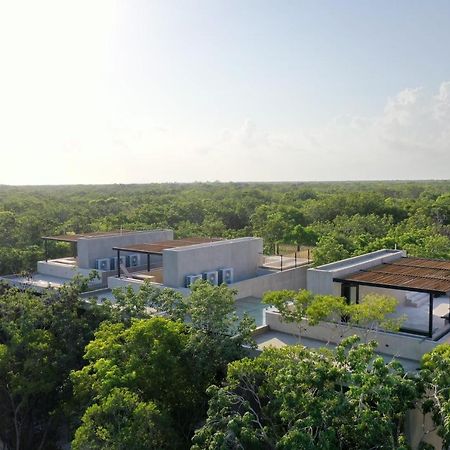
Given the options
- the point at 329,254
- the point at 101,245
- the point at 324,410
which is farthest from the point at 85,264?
the point at 324,410

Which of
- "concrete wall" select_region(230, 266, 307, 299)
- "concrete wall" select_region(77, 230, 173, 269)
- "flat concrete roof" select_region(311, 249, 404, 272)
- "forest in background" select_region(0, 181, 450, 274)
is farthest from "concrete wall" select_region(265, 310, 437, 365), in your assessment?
"concrete wall" select_region(77, 230, 173, 269)

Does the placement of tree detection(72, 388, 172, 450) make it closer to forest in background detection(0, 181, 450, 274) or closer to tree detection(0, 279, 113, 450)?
tree detection(0, 279, 113, 450)

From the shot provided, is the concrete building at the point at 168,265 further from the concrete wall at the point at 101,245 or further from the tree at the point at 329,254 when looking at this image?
the tree at the point at 329,254

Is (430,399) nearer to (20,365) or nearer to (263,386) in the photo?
(263,386)

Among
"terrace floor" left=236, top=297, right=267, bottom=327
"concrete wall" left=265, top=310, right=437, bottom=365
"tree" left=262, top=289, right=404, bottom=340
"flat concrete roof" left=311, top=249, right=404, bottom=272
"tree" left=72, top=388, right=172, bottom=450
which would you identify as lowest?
"tree" left=72, top=388, right=172, bottom=450

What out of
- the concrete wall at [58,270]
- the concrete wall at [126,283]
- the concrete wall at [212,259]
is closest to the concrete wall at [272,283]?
the concrete wall at [212,259]

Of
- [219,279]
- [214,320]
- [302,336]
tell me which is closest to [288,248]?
[219,279]
